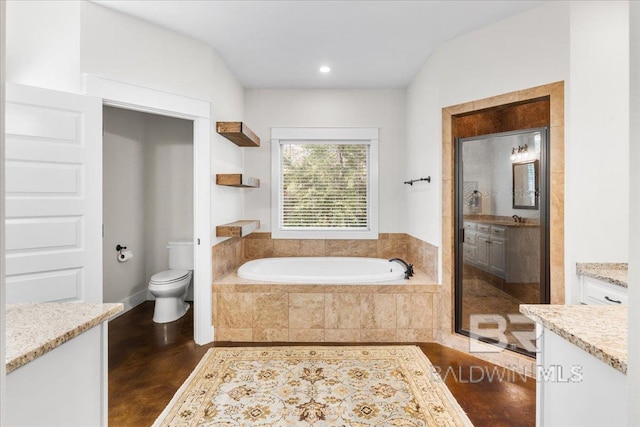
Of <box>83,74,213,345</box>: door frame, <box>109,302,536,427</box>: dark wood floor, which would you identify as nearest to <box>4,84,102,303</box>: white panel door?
<box>109,302,536,427</box>: dark wood floor

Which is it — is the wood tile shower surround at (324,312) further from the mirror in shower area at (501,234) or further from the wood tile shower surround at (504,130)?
the mirror in shower area at (501,234)

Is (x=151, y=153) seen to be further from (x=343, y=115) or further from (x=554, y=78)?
(x=554, y=78)

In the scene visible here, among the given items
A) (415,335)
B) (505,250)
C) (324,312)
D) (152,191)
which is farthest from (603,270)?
(152,191)

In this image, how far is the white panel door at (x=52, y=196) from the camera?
6.15ft

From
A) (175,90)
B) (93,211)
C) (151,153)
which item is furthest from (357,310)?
(151,153)

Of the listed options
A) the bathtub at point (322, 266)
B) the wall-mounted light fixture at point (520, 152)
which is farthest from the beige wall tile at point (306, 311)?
the wall-mounted light fixture at point (520, 152)

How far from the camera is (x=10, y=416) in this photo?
80 cm

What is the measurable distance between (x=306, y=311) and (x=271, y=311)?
314 millimetres

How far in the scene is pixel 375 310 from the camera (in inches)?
111

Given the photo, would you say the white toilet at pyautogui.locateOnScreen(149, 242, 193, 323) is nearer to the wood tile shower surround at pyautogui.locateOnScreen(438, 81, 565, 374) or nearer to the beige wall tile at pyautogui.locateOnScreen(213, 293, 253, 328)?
the beige wall tile at pyautogui.locateOnScreen(213, 293, 253, 328)

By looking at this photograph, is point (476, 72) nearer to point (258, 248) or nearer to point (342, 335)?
point (342, 335)

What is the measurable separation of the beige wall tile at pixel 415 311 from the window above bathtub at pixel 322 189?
115 cm

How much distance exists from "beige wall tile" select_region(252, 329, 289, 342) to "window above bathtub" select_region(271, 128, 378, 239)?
1.30 meters

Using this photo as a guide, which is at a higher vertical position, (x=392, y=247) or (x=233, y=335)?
(x=392, y=247)
